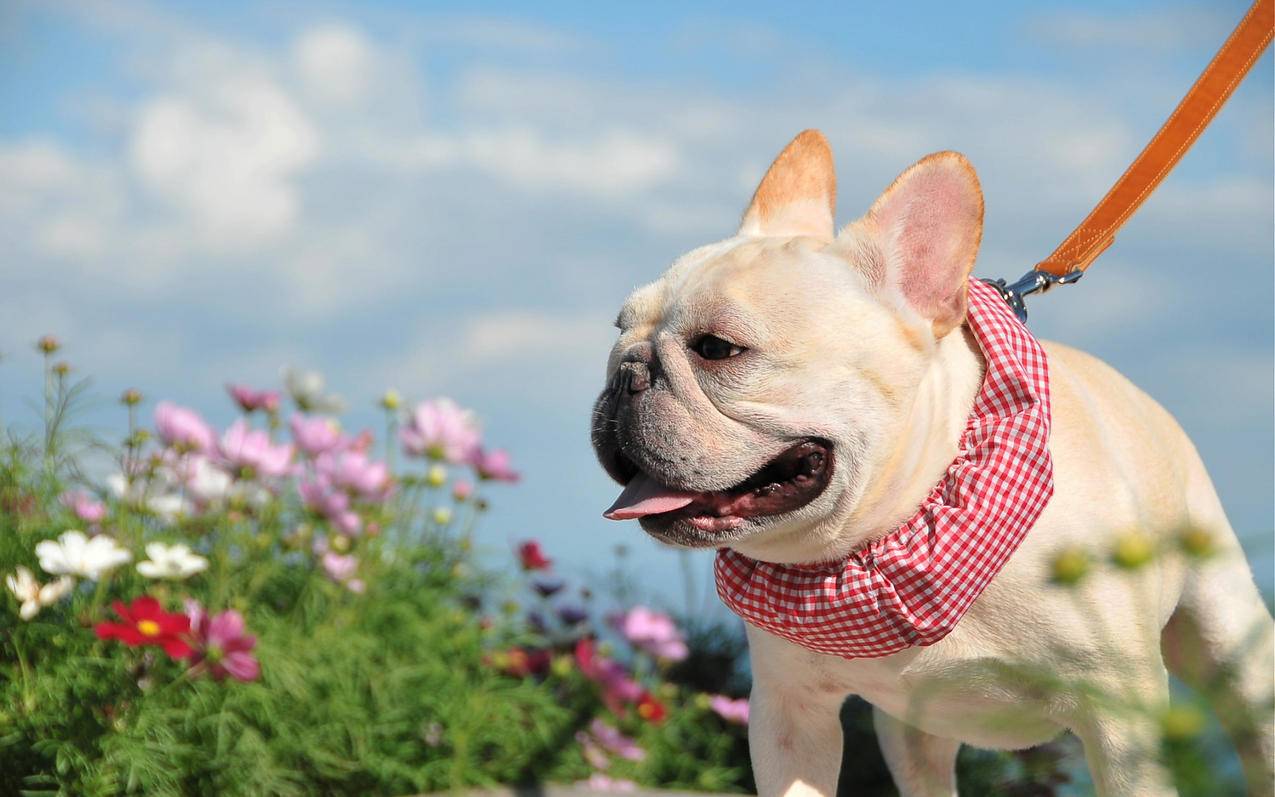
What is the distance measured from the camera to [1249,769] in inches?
129

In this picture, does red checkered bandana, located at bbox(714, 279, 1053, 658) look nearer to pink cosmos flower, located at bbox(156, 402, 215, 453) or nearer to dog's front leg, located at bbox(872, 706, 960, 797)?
dog's front leg, located at bbox(872, 706, 960, 797)

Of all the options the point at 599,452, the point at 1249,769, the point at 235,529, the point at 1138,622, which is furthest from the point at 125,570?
the point at 1249,769

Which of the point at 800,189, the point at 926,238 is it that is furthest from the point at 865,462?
the point at 800,189

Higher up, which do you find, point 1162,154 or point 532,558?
point 1162,154

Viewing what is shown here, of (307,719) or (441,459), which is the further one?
(441,459)

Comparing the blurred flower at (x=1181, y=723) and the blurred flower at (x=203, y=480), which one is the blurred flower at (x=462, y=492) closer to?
the blurred flower at (x=203, y=480)

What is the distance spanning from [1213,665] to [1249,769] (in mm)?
274

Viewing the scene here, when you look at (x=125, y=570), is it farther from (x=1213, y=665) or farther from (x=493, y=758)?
(x=1213, y=665)

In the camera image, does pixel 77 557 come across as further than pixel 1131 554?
Yes

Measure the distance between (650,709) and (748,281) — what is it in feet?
9.02

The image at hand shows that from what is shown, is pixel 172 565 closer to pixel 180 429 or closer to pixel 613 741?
pixel 180 429

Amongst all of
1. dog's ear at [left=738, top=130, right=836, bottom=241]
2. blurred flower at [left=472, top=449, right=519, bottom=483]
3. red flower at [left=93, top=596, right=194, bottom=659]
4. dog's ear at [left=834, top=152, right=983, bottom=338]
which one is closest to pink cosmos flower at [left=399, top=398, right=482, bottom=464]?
blurred flower at [left=472, top=449, right=519, bottom=483]

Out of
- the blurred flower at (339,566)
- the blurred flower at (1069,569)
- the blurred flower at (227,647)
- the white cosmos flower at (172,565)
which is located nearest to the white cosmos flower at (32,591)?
the white cosmos flower at (172,565)

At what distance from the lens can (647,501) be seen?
2.62 meters
